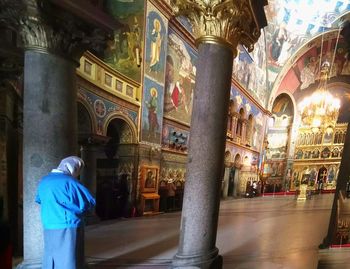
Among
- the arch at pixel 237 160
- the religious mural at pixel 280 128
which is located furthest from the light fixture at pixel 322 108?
the arch at pixel 237 160

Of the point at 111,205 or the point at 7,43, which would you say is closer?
the point at 7,43

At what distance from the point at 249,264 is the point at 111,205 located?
6.53 m

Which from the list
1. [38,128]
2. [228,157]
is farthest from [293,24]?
[38,128]

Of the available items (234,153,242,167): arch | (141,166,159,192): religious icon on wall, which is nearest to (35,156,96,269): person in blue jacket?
(141,166,159,192): religious icon on wall

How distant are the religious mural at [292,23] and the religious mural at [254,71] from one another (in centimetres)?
Answer: 100

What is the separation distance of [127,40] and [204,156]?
757cm

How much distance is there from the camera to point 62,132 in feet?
10.9

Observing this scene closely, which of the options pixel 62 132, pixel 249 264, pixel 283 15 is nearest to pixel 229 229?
pixel 249 264

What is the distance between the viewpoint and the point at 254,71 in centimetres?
2314

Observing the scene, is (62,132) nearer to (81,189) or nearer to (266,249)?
(81,189)

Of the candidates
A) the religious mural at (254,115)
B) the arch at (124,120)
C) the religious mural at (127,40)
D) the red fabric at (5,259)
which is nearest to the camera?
the red fabric at (5,259)

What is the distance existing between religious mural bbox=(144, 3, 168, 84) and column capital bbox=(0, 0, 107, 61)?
7.40 m

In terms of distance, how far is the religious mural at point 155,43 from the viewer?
10516 millimetres

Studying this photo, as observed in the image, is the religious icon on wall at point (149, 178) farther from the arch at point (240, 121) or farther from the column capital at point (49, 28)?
the arch at point (240, 121)
